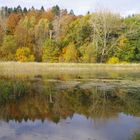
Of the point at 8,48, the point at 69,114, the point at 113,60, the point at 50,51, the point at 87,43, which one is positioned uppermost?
the point at 87,43

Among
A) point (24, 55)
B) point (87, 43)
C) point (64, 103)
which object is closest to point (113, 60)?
point (87, 43)

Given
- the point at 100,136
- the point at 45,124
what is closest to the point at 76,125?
the point at 45,124

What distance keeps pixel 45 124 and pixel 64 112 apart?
8.46 feet

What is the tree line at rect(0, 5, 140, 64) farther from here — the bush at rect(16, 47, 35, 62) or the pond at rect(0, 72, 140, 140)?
the pond at rect(0, 72, 140, 140)

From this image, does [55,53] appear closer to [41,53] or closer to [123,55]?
[41,53]

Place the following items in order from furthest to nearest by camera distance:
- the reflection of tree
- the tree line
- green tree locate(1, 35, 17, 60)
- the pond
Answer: green tree locate(1, 35, 17, 60), the tree line, the reflection of tree, the pond

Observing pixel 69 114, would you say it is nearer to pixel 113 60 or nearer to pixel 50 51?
pixel 113 60

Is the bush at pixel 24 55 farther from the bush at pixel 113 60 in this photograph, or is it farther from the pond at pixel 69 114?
the pond at pixel 69 114

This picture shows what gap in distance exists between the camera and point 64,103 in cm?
1733

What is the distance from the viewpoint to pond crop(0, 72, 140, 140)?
36.4 ft

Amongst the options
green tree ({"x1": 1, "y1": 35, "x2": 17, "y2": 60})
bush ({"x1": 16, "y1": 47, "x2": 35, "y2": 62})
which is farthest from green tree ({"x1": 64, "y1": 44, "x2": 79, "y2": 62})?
green tree ({"x1": 1, "y1": 35, "x2": 17, "y2": 60})

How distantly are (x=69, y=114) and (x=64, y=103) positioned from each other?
2615 millimetres

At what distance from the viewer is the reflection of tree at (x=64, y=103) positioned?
14.5m

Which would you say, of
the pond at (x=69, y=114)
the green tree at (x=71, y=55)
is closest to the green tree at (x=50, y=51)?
the green tree at (x=71, y=55)
